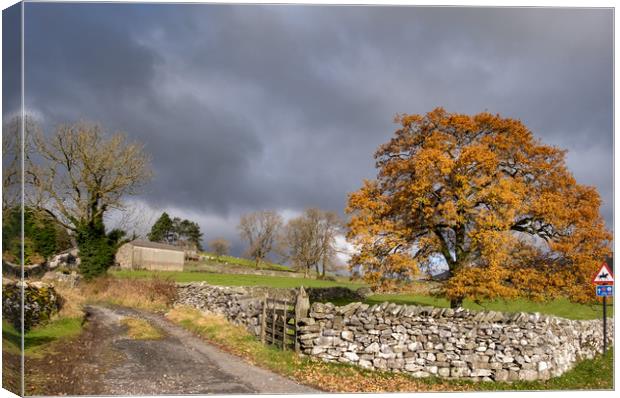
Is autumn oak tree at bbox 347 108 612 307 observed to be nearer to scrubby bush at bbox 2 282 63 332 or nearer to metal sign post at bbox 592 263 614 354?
metal sign post at bbox 592 263 614 354

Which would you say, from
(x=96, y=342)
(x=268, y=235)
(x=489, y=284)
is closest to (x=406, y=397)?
(x=489, y=284)

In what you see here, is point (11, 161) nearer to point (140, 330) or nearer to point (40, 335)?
point (40, 335)

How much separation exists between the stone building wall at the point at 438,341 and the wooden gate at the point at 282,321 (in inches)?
11.0

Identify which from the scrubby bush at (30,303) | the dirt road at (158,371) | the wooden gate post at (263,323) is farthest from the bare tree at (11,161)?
the wooden gate post at (263,323)

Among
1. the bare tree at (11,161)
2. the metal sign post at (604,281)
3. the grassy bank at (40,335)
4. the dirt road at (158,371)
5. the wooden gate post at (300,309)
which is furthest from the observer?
the wooden gate post at (300,309)

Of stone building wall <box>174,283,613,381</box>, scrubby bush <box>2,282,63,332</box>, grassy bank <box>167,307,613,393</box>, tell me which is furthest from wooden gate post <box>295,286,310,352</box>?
scrubby bush <box>2,282,63,332</box>

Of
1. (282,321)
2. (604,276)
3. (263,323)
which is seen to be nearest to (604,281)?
(604,276)

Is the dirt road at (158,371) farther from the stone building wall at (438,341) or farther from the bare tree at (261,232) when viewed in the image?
the bare tree at (261,232)

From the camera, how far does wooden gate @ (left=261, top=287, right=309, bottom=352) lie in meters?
11.9

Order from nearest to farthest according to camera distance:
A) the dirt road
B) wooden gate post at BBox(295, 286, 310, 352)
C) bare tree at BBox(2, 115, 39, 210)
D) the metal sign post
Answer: bare tree at BBox(2, 115, 39, 210)
the dirt road
the metal sign post
wooden gate post at BBox(295, 286, 310, 352)

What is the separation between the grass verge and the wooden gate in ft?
10.2

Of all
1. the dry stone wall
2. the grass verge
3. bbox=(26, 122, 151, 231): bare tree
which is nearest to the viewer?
the dry stone wall

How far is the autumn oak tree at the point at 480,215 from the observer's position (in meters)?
14.2

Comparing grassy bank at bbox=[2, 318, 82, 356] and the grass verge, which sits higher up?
grassy bank at bbox=[2, 318, 82, 356]
